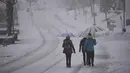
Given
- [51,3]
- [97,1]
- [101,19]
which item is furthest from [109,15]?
[51,3]

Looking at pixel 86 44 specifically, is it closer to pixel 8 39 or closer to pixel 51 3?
pixel 8 39

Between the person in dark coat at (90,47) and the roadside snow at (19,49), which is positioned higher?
the person in dark coat at (90,47)

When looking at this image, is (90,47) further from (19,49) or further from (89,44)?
(19,49)

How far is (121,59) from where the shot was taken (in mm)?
18984

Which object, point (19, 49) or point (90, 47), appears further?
point (19, 49)

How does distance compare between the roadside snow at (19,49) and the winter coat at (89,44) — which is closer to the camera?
the winter coat at (89,44)

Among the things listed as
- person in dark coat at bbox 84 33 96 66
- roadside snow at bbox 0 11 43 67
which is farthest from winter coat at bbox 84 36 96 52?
roadside snow at bbox 0 11 43 67

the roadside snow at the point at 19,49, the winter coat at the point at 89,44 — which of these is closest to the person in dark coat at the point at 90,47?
the winter coat at the point at 89,44

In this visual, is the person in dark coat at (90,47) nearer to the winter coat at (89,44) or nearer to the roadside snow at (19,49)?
the winter coat at (89,44)

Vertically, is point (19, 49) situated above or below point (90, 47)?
below

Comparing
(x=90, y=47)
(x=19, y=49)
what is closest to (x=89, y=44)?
(x=90, y=47)

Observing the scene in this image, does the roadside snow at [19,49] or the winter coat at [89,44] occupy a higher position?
the winter coat at [89,44]

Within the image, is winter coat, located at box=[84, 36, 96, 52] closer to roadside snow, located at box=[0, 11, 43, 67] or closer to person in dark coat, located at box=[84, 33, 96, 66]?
person in dark coat, located at box=[84, 33, 96, 66]

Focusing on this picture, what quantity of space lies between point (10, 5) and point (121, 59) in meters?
20.7
